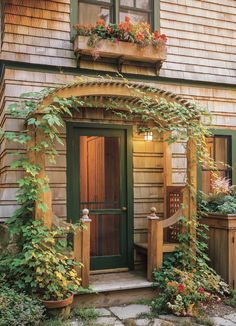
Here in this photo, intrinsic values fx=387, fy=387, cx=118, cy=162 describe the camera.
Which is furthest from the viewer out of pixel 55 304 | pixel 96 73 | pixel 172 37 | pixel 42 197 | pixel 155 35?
pixel 172 37

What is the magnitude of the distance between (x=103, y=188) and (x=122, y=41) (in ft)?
7.06

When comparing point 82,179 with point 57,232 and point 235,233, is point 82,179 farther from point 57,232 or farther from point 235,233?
point 235,233

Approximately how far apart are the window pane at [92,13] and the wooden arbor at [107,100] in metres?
1.23

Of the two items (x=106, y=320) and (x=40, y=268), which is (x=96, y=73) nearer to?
(x=40, y=268)

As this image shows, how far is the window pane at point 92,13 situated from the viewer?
5.68 meters

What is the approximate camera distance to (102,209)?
570 centimetres

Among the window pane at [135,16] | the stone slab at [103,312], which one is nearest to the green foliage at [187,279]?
the stone slab at [103,312]

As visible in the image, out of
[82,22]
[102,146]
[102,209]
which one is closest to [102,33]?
[82,22]

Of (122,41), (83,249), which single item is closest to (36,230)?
(83,249)

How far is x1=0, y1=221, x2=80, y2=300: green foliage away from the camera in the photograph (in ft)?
13.6

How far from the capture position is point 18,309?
12.5 feet

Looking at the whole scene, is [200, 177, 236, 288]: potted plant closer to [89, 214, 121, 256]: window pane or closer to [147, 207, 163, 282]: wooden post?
[147, 207, 163, 282]: wooden post

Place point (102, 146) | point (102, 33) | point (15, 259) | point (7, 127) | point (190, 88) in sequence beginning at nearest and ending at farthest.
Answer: point (15, 259) < point (7, 127) < point (102, 33) < point (102, 146) < point (190, 88)

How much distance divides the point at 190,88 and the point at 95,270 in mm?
3196
